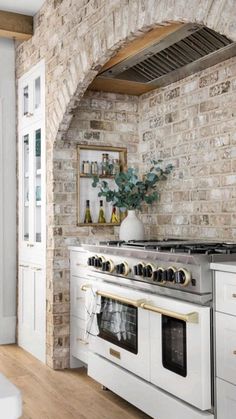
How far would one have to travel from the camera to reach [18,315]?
4949 millimetres

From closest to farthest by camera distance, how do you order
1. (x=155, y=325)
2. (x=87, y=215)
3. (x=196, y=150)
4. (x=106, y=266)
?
(x=155, y=325) → (x=106, y=266) → (x=196, y=150) → (x=87, y=215)

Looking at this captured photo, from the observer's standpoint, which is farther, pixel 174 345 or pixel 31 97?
pixel 31 97

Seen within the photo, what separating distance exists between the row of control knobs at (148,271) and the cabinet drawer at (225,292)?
0.18 meters

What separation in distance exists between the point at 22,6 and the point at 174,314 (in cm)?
322

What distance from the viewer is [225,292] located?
2.34 m

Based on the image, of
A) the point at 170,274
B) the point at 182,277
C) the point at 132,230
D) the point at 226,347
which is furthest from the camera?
the point at 132,230

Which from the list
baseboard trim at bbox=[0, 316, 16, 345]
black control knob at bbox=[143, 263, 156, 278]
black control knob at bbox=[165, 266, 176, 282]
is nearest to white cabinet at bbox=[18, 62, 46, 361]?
baseboard trim at bbox=[0, 316, 16, 345]

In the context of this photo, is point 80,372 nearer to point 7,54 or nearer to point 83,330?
point 83,330

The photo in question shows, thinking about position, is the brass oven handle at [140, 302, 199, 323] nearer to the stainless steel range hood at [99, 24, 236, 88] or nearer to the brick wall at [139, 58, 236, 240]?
the brick wall at [139, 58, 236, 240]

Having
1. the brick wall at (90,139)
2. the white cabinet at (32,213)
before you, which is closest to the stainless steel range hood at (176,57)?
the brick wall at (90,139)

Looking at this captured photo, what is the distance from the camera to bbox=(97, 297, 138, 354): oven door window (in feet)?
10.2

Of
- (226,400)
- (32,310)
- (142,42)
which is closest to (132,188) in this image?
(142,42)

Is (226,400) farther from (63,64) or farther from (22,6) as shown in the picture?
(22,6)

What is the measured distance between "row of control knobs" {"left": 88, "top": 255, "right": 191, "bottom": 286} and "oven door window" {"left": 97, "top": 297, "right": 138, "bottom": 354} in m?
0.22
